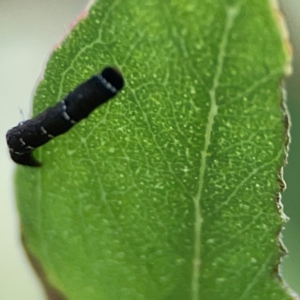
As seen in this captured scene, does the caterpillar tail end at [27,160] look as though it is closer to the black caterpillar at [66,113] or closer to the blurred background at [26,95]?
the black caterpillar at [66,113]

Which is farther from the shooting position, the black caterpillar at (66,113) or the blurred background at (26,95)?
the blurred background at (26,95)

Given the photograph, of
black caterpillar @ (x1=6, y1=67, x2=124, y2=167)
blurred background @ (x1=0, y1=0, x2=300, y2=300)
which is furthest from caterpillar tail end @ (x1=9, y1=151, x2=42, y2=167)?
blurred background @ (x1=0, y1=0, x2=300, y2=300)

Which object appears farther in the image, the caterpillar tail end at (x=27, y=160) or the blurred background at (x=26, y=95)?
the blurred background at (x=26, y=95)

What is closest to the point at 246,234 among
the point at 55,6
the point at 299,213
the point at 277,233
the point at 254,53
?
the point at 277,233

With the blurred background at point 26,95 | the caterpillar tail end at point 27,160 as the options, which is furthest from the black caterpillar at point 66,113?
the blurred background at point 26,95

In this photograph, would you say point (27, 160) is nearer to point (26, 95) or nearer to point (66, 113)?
point (66, 113)

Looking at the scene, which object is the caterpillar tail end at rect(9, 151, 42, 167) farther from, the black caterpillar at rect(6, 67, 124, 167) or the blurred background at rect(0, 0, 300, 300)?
the blurred background at rect(0, 0, 300, 300)
